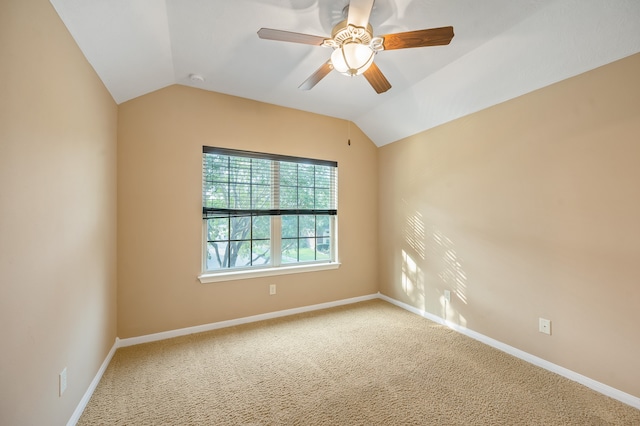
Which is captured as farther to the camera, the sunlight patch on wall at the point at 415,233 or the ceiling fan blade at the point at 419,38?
the sunlight patch on wall at the point at 415,233

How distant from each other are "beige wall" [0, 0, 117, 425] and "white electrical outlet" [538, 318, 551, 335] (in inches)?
135

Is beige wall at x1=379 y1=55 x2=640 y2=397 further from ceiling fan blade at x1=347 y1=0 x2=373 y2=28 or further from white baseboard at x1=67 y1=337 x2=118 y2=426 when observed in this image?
white baseboard at x1=67 y1=337 x2=118 y2=426

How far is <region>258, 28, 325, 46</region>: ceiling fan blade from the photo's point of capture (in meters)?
1.58

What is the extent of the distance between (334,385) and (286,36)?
246 centimetres

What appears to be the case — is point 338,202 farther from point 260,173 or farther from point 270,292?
point 270,292

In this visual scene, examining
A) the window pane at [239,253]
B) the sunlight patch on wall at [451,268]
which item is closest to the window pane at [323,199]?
the window pane at [239,253]

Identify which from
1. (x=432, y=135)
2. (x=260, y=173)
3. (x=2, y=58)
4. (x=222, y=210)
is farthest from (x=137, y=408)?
(x=432, y=135)

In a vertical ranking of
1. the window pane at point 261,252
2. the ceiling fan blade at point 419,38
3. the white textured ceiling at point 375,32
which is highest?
the white textured ceiling at point 375,32

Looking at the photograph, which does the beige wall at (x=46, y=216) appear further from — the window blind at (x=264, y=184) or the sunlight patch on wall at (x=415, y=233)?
the sunlight patch on wall at (x=415, y=233)

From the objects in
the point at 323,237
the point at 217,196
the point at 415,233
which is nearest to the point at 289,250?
the point at 323,237

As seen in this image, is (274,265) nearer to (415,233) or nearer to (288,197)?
(288,197)

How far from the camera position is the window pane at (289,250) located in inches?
139

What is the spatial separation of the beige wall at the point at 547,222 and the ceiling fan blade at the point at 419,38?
139 centimetres

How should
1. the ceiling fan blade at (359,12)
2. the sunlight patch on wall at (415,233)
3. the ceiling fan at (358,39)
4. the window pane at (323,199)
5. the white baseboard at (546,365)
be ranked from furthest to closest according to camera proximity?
the window pane at (323,199) < the sunlight patch on wall at (415,233) < the white baseboard at (546,365) < the ceiling fan at (358,39) < the ceiling fan blade at (359,12)
